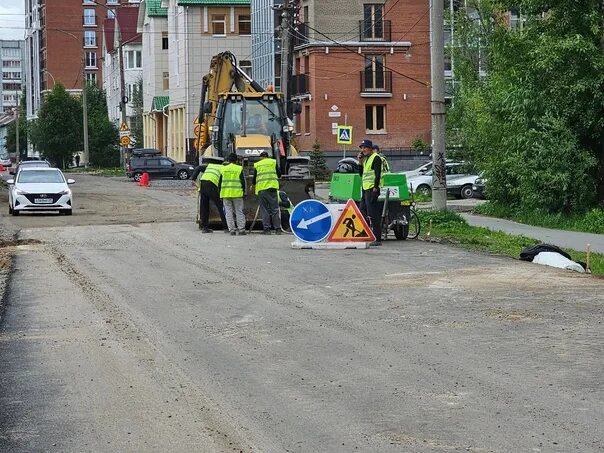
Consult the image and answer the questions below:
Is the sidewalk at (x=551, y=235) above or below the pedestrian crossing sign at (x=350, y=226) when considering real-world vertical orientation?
below

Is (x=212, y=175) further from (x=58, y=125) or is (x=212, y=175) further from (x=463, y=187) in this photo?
(x=58, y=125)

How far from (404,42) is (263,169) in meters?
39.7

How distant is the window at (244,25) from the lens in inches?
3110

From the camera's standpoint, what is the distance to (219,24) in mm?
78688

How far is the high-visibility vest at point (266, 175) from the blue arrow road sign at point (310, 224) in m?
3.61

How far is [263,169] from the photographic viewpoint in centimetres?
2416

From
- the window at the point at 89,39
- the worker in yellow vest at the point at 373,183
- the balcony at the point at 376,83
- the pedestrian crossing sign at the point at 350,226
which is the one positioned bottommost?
the pedestrian crossing sign at the point at 350,226

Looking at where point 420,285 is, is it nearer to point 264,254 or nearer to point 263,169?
point 264,254

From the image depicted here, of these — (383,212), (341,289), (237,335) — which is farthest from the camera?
(383,212)

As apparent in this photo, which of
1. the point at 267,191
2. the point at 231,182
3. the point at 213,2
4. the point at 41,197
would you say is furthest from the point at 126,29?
the point at 267,191

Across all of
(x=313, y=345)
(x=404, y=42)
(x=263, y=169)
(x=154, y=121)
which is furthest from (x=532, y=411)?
(x=154, y=121)

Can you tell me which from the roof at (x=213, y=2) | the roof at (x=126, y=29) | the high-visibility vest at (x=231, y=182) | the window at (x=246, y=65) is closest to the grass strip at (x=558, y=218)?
the high-visibility vest at (x=231, y=182)

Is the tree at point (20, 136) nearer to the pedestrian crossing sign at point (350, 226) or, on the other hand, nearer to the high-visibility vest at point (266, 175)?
the high-visibility vest at point (266, 175)

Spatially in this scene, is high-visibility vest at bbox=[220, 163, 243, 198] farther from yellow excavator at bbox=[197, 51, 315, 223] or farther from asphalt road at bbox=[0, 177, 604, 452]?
asphalt road at bbox=[0, 177, 604, 452]
